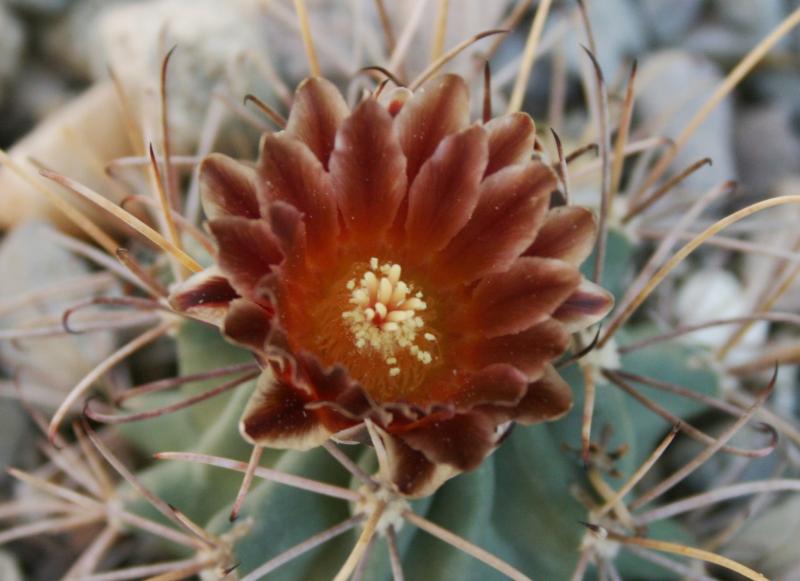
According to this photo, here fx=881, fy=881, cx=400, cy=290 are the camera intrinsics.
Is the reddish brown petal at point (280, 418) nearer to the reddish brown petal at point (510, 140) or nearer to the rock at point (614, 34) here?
the reddish brown petal at point (510, 140)

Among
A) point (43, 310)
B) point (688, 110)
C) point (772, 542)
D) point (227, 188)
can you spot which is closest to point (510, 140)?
point (227, 188)

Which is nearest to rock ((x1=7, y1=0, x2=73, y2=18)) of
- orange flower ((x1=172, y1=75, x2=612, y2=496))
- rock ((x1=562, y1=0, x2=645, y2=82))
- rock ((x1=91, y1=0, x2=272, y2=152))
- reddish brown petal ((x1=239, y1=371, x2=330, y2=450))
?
rock ((x1=91, y1=0, x2=272, y2=152))

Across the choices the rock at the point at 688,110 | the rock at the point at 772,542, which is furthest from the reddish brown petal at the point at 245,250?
the rock at the point at 688,110

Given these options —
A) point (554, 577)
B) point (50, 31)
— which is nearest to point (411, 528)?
point (554, 577)

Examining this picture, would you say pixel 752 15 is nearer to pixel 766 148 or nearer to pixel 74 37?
pixel 766 148

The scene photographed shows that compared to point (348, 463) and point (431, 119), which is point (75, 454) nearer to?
point (348, 463)

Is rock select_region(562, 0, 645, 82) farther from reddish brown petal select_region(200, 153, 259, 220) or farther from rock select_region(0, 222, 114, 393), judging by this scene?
reddish brown petal select_region(200, 153, 259, 220)
